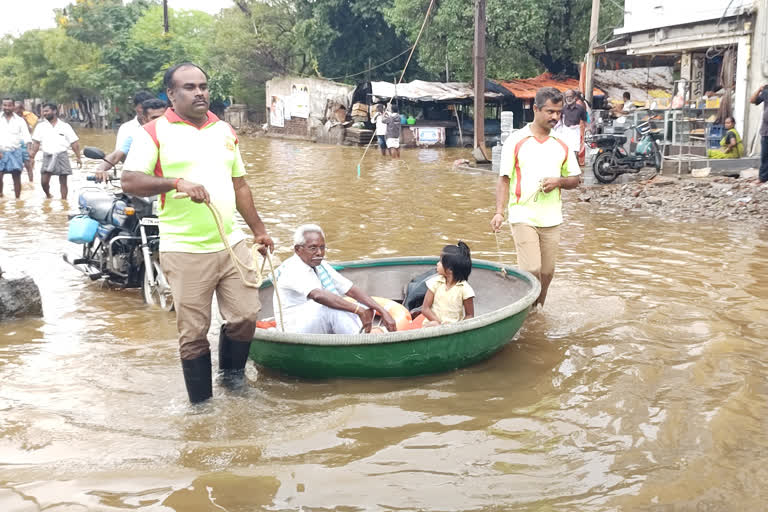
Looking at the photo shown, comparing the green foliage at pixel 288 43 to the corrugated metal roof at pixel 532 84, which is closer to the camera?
the corrugated metal roof at pixel 532 84

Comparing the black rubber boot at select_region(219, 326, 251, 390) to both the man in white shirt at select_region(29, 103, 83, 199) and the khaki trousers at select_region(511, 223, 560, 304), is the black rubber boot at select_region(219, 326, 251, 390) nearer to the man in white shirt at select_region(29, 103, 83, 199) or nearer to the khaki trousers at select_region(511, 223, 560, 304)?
the khaki trousers at select_region(511, 223, 560, 304)

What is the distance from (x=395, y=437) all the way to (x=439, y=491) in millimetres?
691

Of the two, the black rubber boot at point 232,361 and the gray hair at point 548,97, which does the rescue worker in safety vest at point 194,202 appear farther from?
the gray hair at point 548,97

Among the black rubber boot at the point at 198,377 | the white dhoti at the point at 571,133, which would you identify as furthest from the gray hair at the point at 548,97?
the white dhoti at the point at 571,133

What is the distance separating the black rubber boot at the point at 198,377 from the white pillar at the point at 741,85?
1392 cm

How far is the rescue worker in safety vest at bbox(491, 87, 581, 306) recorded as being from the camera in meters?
5.83

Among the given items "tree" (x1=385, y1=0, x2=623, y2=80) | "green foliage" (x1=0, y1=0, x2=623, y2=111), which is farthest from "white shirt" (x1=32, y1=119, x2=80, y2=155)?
"tree" (x1=385, y1=0, x2=623, y2=80)

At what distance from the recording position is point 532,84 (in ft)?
100

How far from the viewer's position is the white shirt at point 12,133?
1336 centimetres

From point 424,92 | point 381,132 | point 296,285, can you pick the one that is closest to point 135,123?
point 296,285

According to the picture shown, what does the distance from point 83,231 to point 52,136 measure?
21.3 ft

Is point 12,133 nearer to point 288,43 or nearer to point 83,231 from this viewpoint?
point 83,231

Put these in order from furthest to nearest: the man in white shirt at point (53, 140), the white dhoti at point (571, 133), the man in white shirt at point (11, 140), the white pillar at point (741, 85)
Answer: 1. the white dhoti at point (571, 133)
2. the white pillar at point (741, 85)
3. the man in white shirt at point (11, 140)
4. the man in white shirt at point (53, 140)

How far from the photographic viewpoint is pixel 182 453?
4.11 meters
